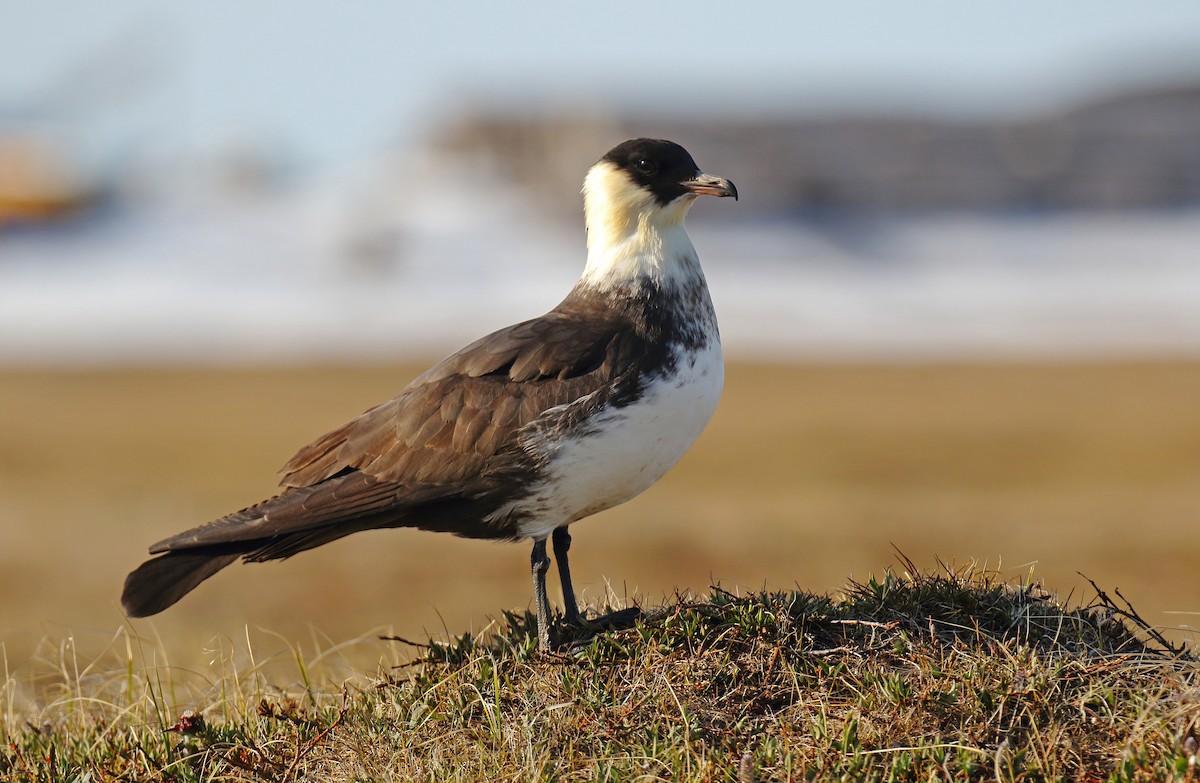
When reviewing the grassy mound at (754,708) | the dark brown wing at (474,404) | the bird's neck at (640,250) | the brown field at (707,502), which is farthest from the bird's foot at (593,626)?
the bird's neck at (640,250)

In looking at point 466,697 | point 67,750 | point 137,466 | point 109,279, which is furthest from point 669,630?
point 109,279

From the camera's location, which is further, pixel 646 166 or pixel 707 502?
pixel 707 502

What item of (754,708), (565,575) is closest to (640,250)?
(565,575)

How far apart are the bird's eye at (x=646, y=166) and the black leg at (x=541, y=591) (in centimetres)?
173

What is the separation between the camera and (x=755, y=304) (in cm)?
6162

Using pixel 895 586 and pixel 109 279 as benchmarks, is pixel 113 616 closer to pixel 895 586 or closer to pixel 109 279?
pixel 895 586

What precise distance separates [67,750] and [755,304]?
2249 inches

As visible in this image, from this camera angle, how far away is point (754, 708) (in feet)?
16.1

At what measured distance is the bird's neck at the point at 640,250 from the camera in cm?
607

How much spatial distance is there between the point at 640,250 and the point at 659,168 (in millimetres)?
420

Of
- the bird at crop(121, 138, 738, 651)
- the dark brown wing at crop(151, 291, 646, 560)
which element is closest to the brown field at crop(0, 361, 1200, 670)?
the bird at crop(121, 138, 738, 651)

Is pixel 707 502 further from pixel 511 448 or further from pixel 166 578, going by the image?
pixel 166 578

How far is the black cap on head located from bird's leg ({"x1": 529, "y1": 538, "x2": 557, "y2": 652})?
165 cm

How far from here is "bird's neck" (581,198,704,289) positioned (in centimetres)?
607
